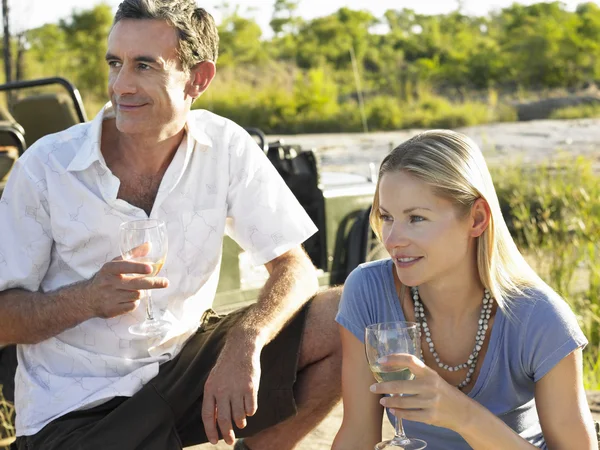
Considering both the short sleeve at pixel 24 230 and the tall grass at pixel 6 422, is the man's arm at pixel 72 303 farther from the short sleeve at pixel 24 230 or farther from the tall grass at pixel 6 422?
the tall grass at pixel 6 422

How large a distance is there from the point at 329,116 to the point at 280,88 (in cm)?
272

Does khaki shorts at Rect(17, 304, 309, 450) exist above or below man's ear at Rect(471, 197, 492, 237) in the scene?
below

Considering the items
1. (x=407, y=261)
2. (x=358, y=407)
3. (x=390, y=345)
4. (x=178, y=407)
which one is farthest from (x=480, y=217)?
(x=178, y=407)

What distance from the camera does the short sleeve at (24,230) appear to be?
2.69 metres

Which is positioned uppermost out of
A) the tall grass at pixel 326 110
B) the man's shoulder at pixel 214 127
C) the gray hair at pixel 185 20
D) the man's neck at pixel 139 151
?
the gray hair at pixel 185 20

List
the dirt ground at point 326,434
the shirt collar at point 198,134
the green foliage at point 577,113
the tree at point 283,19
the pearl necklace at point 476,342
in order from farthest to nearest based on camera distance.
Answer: the tree at point 283,19 → the green foliage at point 577,113 → the dirt ground at point 326,434 → the shirt collar at point 198,134 → the pearl necklace at point 476,342

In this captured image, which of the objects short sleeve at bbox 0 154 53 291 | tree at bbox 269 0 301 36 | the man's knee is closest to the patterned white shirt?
short sleeve at bbox 0 154 53 291

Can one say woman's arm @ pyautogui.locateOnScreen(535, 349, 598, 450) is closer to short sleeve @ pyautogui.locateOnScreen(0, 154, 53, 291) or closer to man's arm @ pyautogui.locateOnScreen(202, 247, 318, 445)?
man's arm @ pyautogui.locateOnScreen(202, 247, 318, 445)

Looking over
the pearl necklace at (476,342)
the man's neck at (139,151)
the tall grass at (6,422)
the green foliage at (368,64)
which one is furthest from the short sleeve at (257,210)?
the green foliage at (368,64)

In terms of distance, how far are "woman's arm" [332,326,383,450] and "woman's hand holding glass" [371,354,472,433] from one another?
14.1 inches

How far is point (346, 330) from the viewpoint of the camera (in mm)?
2533

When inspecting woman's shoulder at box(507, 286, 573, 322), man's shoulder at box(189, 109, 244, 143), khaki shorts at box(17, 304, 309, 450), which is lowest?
khaki shorts at box(17, 304, 309, 450)

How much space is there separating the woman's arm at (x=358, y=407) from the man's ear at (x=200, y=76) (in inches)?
41.1

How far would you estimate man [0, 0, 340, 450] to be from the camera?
2.68 m
